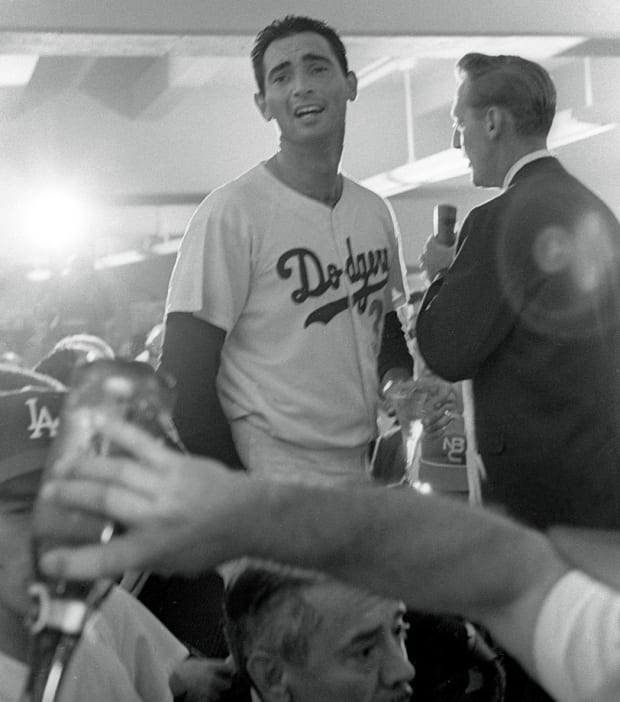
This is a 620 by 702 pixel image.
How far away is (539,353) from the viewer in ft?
6.86

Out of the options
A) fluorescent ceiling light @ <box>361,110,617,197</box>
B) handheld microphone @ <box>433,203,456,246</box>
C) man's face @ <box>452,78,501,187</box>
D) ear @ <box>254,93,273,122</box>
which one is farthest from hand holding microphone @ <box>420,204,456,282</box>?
fluorescent ceiling light @ <box>361,110,617,197</box>

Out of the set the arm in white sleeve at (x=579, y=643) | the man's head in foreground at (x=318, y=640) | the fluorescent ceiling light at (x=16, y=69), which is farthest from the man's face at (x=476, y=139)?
the fluorescent ceiling light at (x=16, y=69)

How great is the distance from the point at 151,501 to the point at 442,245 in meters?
2.25

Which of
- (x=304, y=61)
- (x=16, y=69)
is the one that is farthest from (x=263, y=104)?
(x=16, y=69)

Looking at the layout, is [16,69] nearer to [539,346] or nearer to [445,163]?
[445,163]

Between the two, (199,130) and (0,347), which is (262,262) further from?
(199,130)

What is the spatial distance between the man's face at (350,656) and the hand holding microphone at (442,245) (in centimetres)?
132

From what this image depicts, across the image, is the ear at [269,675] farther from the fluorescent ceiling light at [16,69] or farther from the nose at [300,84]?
the fluorescent ceiling light at [16,69]

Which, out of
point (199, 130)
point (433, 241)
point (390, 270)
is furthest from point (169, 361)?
point (199, 130)

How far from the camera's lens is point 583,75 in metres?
6.64

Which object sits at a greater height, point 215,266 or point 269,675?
point 215,266

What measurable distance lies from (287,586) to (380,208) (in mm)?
970

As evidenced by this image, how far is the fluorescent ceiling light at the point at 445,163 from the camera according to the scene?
21.2ft

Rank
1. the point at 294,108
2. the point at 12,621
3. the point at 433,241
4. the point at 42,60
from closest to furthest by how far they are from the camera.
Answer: the point at 12,621, the point at 294,108, the point at 433,241, the point at 42,60
